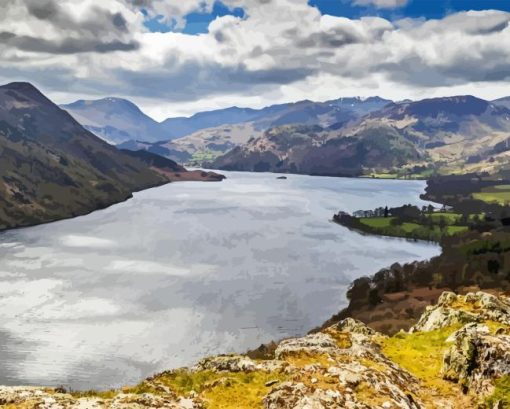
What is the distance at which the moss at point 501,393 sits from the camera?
827 inches

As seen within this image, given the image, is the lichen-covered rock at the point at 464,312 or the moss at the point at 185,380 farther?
the lichen-covered rock at the point at 464,312

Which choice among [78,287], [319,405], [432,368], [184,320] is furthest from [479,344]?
[78,287]

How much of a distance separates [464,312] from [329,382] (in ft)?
63.8

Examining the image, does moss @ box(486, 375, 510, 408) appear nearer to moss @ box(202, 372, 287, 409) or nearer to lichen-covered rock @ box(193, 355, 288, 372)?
moss @ box(202, 372, 287, 409)

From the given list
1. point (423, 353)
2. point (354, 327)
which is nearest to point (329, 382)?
point (423, 353)

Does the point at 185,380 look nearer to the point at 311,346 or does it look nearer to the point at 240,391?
the point at 240,391

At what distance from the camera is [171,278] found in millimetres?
186000

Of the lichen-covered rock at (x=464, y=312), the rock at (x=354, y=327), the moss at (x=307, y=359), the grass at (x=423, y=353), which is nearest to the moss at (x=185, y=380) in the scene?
the moss at (x=307, y=359)

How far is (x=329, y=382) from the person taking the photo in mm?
20766

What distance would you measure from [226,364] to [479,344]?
12.2 m

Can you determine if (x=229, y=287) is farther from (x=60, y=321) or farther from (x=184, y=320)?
(x=60, y=321)

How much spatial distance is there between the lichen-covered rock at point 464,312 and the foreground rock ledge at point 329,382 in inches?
266

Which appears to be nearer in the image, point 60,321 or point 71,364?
point 71,364

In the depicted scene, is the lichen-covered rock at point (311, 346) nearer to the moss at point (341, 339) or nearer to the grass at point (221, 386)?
the moss at point (341, 339)
